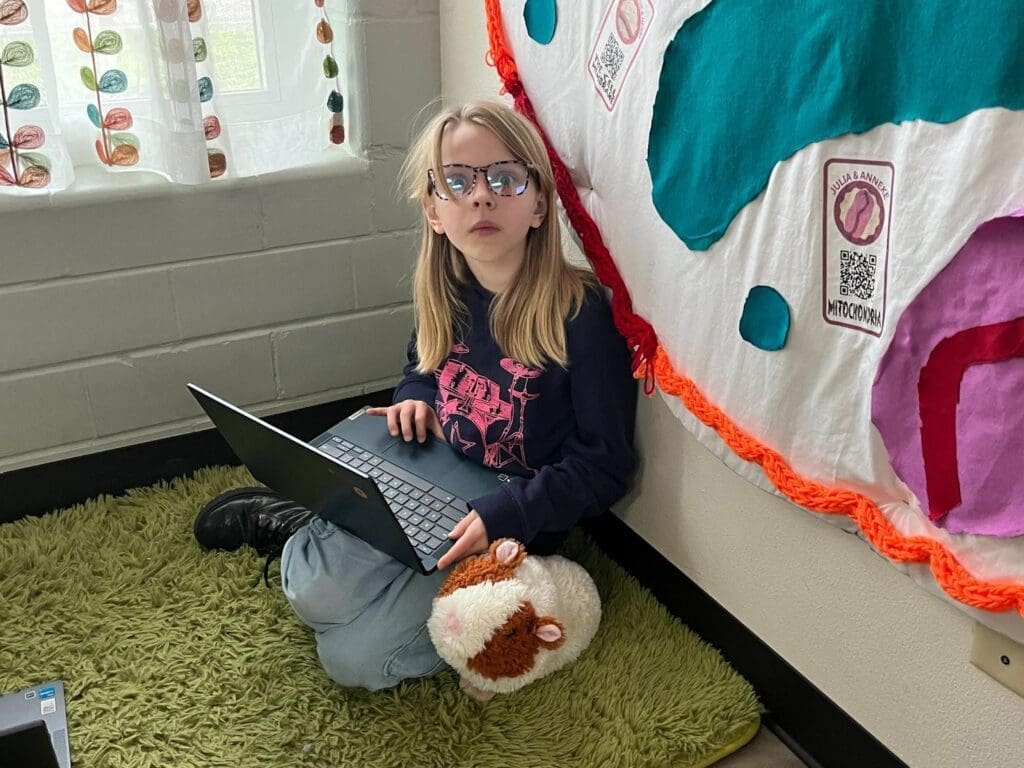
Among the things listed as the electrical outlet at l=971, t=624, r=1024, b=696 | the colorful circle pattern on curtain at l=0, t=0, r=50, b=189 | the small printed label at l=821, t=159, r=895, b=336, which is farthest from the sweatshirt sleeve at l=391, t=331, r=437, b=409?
the electrical outlet at l=971, t=624, r=1024, b=696

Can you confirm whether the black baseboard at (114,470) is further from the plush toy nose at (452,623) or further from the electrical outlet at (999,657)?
the electrical outlet at (999,657)

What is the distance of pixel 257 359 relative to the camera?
5.70 feet

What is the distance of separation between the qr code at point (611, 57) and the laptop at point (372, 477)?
0.56 metres

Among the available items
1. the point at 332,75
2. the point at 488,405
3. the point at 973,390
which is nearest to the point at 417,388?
the point at 488,405

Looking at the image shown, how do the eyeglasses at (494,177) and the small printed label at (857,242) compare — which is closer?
the small printed label at (857,242)

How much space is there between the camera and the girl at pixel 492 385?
4.08 ft

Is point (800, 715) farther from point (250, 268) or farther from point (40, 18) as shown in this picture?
point (40, 18)

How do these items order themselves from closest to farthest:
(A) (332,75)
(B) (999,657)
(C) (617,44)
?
1. (B) (999,657)
2. (C) (617,44)
3. (A) (332,75)

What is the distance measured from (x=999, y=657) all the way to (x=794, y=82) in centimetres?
56

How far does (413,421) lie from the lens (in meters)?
1.45

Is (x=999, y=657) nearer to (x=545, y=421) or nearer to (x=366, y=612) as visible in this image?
(x=545, y=421)

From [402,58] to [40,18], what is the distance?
0.57m

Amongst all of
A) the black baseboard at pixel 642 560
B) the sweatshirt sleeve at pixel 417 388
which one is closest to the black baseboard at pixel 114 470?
the black baseboard at pixel 642 560

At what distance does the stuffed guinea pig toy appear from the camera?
1.19 metres
